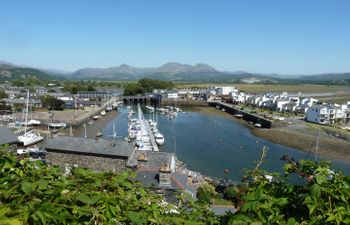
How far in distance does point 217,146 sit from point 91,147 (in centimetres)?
1783

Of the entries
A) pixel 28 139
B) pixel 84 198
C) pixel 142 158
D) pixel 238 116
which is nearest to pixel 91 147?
pixel 142 158

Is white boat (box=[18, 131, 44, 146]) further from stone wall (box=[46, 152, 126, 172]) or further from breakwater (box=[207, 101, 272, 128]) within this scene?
breakwater (box=[207, 101, 272, 128])

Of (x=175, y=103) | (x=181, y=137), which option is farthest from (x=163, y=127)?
(x=175, y=103)

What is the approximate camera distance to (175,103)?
81.6 metres

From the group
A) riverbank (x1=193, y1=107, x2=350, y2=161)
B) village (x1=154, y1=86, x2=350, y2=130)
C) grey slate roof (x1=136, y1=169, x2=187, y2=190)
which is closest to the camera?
grey slate roof (x1=136, y1=169, x2=187, y2=190)

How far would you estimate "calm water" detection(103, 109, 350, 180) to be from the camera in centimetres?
2728

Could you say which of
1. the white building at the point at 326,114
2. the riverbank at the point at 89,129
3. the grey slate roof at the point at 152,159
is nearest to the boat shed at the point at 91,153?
the grey slate roof at the point at 152,159

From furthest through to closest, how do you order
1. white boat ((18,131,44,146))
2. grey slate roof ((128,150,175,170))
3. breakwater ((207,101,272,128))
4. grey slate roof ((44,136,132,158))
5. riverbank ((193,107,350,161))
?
breakwater ((207,101,272,128)) → riverbank ((193,107,350,161)) → white boat ((18,131,44,146)) → grey slate roof ((44,136,132,158)) → grey slate roof ((128,150,175,170))

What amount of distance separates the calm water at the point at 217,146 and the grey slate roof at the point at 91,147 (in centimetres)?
773

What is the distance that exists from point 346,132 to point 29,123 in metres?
42.1

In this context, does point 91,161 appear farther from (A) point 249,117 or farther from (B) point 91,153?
(A) point 249,117

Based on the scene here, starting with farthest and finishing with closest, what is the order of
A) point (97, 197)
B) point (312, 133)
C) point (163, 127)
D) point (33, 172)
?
1. point (163, 127)
2. point (312, 133)
3. point (33, 172)
4. point (97, 197)

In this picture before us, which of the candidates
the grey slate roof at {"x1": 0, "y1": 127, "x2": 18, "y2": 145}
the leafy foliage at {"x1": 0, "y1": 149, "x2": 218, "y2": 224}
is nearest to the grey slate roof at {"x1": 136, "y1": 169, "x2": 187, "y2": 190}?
the grey slate roof at {"x1": 0, "y1": 127, "x2": 18, "y2": 145}

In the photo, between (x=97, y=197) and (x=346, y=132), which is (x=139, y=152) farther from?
(x=346, y=132)
